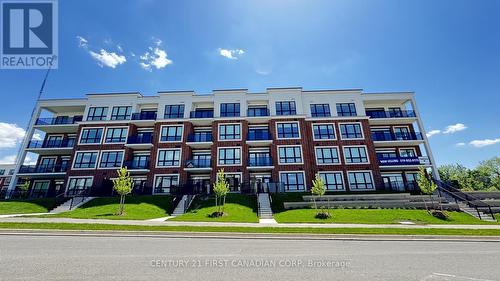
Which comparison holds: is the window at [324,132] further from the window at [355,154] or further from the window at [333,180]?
the window at [333,180]

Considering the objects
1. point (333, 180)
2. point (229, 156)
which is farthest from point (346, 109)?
point (229, 156)

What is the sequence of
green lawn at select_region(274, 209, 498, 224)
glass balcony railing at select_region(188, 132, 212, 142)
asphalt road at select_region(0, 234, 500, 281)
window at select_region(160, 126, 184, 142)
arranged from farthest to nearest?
1. window at select_region(160, 126, 184, 142)
2. glass balcony railing at select_region(188, 132, 212, 142)
3. green lawn at select_region(274, 209, 498, 224)
4. asphalt road at select_region(0, 234, 500, 281)

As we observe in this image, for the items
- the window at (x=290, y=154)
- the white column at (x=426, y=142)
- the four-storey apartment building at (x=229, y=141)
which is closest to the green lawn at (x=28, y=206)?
the four-storey apartment building at (x=229, y=141)

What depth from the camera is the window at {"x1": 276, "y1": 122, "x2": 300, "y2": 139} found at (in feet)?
103

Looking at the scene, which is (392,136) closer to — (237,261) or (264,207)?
(264,207)

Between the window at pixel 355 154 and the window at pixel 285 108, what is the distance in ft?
30.3

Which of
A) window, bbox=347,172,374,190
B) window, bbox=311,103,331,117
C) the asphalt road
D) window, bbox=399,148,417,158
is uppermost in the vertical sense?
window, bbox=311,103,331,117

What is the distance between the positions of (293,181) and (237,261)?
2338 centimetres

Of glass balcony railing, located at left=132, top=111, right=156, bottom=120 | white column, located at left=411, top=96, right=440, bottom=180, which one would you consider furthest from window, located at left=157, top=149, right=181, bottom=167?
white column, located at left=411, top=96, right=440, bottom=180

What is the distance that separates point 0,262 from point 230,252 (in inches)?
251

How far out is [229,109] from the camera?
33.5 metres

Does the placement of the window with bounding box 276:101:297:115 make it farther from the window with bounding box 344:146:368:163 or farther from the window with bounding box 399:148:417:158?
the window with bounding box 399:148:417:158

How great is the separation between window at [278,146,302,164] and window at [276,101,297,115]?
5596 mm

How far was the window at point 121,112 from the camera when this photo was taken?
3353 cm
